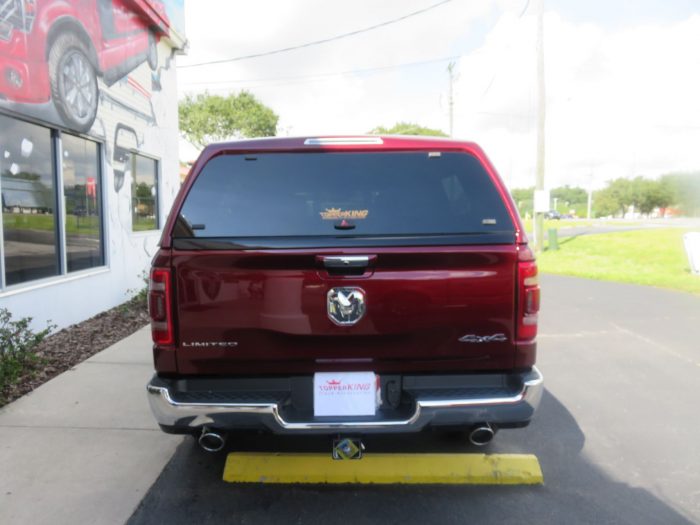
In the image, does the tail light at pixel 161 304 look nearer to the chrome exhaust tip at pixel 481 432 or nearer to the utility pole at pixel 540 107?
the chrome exhaust tip at pixel 481 432

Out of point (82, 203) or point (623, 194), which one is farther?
point (623, 194)

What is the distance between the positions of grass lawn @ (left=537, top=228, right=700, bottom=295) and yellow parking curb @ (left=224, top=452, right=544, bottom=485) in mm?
8791

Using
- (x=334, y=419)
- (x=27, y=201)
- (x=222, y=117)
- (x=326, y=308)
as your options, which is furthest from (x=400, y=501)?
(x=222, y=117)

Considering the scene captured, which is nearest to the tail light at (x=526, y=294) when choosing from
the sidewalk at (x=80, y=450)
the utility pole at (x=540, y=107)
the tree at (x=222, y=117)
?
the sidewalk at (x=80, y=450)

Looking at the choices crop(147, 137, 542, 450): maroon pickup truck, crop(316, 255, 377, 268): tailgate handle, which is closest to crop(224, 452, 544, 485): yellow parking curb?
crop(147, 137, 542, 450): maroon pickup truck

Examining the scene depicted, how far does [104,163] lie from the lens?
8117 mm

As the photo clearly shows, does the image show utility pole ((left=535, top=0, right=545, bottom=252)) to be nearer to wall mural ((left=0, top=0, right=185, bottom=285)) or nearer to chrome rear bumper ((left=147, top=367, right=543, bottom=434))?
wall mural ((left=0, top=0, right=185, bottom=285))

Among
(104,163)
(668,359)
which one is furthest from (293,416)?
(104,163)

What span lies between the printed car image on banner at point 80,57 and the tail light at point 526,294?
562 cm

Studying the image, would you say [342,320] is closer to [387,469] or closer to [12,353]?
[387,469]

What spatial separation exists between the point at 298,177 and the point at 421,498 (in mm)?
1914

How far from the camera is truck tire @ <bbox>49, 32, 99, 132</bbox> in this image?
21.9 feet

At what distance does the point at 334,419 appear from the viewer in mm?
2658

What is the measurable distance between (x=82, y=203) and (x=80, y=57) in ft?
6.43
